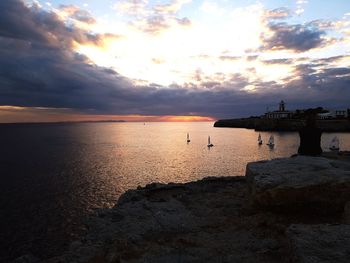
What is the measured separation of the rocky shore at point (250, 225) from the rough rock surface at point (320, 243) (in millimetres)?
18

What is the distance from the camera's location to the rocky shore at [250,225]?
292 inches

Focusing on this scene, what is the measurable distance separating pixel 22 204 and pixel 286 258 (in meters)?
29.4

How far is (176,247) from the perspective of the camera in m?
9.12

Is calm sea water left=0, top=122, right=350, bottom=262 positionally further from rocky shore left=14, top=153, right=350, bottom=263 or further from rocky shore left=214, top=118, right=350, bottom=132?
rocky shore left=214, top=118, right=350, bottom=132

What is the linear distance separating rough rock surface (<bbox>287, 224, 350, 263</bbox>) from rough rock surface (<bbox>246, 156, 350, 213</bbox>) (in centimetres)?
278

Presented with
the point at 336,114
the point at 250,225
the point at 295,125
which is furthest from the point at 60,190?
the point at 336,114

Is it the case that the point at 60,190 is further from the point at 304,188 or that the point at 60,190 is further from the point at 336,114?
the point at 336,114

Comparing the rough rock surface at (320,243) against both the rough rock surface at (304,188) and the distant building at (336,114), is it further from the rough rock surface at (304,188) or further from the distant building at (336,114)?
the distant building at (336,114)

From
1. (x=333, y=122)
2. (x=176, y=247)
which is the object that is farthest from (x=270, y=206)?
(x=333, y=122)

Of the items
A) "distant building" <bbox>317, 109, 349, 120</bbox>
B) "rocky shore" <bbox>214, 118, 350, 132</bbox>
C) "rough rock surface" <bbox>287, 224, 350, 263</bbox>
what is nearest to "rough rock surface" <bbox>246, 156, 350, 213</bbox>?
"rough rock surface" <bbox>287, 224, 350, 263</bbox>

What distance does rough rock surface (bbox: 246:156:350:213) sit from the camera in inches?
402

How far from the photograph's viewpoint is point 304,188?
10.2m

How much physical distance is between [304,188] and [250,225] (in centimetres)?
212

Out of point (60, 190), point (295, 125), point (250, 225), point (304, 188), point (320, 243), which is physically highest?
point (304, 188)
